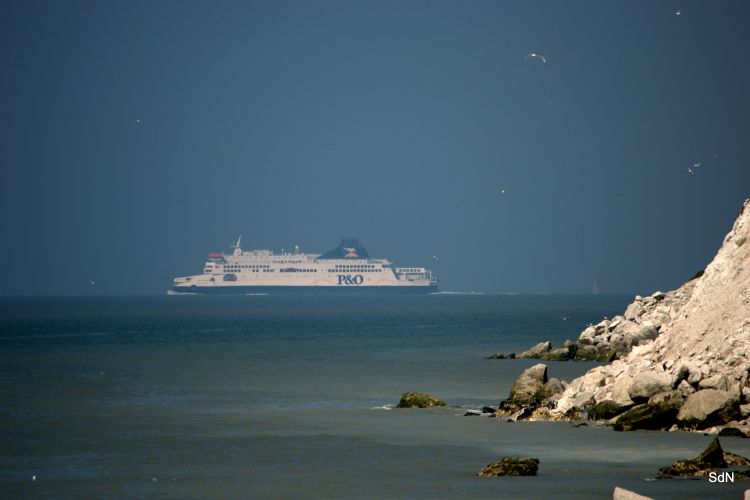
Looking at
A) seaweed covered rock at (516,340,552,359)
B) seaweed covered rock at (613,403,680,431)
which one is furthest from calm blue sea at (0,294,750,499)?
seaweed covered rock at (516,340,552,359)

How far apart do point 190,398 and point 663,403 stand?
1656 cm

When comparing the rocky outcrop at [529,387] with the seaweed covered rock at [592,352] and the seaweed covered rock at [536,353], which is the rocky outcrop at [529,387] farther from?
the seaweed covered rock at [536,353]

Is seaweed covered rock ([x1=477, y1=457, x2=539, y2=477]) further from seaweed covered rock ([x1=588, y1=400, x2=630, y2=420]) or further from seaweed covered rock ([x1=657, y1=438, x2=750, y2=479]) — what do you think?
seaweed covered rock ([x1=588, y1=400, x2=630, y2=420])

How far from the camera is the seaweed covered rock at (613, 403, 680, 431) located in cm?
2616

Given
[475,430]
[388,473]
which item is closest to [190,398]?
[475,430]

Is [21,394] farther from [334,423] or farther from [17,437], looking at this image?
[334,423]

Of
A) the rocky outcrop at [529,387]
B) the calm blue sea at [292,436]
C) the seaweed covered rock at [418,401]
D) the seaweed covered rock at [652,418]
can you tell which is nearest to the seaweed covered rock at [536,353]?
the calm blue sea at [292,436]

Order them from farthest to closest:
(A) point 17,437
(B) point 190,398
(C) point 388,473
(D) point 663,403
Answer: (B) point 190,398 → (A) point 17,437 → (D) point 663,403 → (C) point 388,473

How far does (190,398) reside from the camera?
37375mm

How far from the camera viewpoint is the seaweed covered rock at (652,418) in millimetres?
26156

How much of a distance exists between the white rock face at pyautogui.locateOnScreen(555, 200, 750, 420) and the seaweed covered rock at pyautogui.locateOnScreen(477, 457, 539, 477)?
6485 mm

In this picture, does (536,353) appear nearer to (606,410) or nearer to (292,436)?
(606,410)

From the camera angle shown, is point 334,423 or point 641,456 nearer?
point 641,456

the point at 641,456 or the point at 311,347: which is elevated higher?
the point at 311,347
